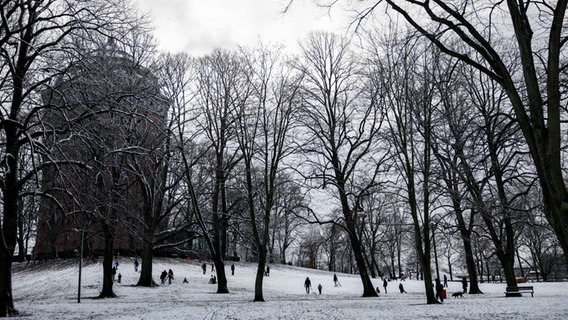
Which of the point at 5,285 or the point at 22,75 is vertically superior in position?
the point at 22,75

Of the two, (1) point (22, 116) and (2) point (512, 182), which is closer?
(1) point (22, 116)

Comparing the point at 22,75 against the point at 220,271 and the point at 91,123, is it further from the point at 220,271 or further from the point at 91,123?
the point at 220,271

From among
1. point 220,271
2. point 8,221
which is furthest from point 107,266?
point 8,221

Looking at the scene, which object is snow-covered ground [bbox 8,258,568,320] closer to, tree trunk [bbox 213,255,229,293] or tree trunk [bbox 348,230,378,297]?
tree trunk [bbox 213,255,229,293]

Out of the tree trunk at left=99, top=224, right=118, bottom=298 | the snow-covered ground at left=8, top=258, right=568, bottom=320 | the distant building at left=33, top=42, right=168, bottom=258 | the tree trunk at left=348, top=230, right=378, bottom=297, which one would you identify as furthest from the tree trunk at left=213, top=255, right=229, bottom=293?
the distant building at left=33, top=42, right=168, bottom=258

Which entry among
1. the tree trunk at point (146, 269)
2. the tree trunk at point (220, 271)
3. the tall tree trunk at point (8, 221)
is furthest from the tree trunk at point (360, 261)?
the tall tree trunk at point (8, 221)

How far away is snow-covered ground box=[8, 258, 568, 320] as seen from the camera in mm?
13898

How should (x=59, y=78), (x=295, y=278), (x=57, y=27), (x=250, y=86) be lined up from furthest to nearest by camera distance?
(x=295, y=278) → (x=250, y=86) → (x=59, y=78) → (x=57, y=27)

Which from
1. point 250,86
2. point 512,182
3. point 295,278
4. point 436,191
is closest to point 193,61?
point 250,86

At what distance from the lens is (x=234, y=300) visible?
2153 cm

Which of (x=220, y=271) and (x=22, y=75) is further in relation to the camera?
(x=220, y=271)

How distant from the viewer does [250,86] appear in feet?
77.1

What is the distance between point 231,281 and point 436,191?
23.0m

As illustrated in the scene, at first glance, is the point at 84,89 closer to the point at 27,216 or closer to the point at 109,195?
the point at 109,195
